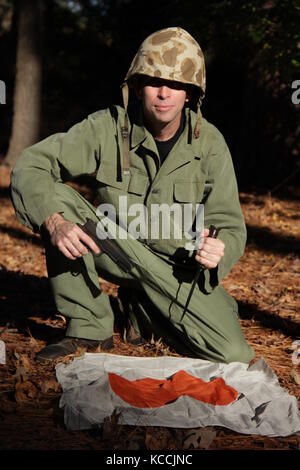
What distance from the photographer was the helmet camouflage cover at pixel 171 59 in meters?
4.36

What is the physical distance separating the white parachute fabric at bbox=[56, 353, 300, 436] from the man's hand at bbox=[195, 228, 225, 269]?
645 mm

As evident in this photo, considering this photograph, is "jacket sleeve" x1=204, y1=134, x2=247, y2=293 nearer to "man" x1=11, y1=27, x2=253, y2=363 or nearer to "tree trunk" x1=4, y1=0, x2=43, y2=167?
"man" x1=11, y1=27, x2=253, y2=363

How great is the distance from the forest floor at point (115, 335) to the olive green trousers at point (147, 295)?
29 centimetres

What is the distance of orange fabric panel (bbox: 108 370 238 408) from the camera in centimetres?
377

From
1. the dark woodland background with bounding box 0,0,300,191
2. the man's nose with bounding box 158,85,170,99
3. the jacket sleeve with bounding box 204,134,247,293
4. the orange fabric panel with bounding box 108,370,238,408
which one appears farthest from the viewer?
the dark woodland background with bounding box 0,0,300,191

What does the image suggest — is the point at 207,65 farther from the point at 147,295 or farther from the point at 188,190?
the point at 147,295

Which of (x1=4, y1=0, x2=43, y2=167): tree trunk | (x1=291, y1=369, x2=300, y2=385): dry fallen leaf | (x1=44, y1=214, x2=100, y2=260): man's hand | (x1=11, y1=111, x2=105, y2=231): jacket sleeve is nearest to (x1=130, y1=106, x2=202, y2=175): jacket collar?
(x1=11, y1=111, x2=105, y2=231): jacket sleeve

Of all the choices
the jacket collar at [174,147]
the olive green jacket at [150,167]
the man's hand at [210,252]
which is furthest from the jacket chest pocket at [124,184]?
the man's hand at [210,252]

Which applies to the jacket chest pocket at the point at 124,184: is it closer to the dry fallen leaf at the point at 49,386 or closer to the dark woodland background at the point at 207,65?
the dry fallen leaf at the point at 49,386

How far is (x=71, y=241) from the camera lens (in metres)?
4.05

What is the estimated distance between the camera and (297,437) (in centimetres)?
351

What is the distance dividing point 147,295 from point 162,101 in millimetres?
1190

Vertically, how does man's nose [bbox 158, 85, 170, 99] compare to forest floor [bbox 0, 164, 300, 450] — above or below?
above

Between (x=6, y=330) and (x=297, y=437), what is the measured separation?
230 cm
